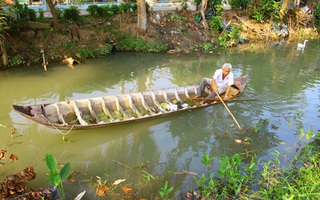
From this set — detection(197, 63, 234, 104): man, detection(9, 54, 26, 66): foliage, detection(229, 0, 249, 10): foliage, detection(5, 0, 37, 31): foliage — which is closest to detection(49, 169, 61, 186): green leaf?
detection(197, 63, 234, 104): man

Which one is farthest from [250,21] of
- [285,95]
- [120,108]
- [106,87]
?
[120,108]

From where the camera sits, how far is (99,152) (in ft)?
17.9

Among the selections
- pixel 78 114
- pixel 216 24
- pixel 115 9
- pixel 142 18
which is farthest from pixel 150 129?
pixel 216 24

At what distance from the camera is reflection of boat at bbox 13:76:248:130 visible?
5.38m

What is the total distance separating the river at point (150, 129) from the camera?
484 cm

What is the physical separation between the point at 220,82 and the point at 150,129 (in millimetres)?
2573

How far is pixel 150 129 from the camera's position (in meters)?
6.28

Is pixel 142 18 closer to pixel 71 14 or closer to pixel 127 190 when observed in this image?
pixel 71 14

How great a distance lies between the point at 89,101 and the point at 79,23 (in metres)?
7.63

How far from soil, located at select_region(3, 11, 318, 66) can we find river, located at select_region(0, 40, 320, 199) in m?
1.02

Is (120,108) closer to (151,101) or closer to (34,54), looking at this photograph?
(151,101)

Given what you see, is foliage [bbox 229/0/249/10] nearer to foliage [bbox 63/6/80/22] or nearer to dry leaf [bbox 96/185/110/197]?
foliage [bbox 63/6/80/22]

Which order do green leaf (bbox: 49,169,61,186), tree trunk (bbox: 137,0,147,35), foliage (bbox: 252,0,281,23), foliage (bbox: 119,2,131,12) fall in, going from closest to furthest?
1. green leaf (bbox: 49,169,61,186)
2. tree trunk (bbox: 137,0,147,35)
3. foliage (bbox: 119,2,131,12)
4. foliage (bbox: 252,0,281,23)

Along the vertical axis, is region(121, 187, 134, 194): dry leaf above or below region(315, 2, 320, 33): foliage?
below
